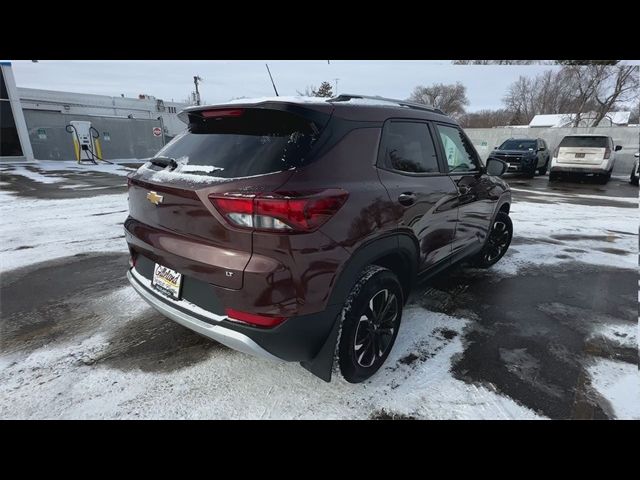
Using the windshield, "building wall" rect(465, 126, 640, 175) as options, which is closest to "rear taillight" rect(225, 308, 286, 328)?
the windshield

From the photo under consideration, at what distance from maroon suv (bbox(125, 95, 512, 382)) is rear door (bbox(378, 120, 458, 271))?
0.05ft

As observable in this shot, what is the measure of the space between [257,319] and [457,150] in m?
2.57

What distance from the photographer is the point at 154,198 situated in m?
2.19

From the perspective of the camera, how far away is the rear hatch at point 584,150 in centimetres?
1290

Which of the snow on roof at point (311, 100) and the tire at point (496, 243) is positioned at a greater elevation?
the snow on roof at point (311, 100)

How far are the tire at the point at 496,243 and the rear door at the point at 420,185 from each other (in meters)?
1.43

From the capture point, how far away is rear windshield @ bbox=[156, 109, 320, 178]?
6.32 feet

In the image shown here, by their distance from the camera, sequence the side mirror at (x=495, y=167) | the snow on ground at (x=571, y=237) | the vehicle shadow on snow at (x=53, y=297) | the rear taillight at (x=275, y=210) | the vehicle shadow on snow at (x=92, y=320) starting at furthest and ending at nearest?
1. the snow on ground at (x=571, y=237)
2. the side mirror at (x=495, y=167)
3. the vehicle shadow on snow at (x=53, y=297)
4. the vehicle shadow on snow at (x=92, y=320)
5. the rear taillight at (x=275, y=210)

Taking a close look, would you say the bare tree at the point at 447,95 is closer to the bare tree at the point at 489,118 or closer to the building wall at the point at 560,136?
the bare tree at the point at 489,118

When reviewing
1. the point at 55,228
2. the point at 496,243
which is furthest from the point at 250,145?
the point at 55,228

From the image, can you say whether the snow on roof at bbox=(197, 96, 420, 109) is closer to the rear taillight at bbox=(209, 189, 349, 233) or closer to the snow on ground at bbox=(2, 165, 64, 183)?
the rear taillight at bbox=(209, 189, 349, 233)

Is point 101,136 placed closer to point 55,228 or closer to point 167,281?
point 55,228

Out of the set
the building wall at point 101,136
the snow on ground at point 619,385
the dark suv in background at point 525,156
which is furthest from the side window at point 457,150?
the building wall at point 101,136

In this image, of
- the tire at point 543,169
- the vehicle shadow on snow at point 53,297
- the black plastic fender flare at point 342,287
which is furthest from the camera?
the tire at point 543,169
